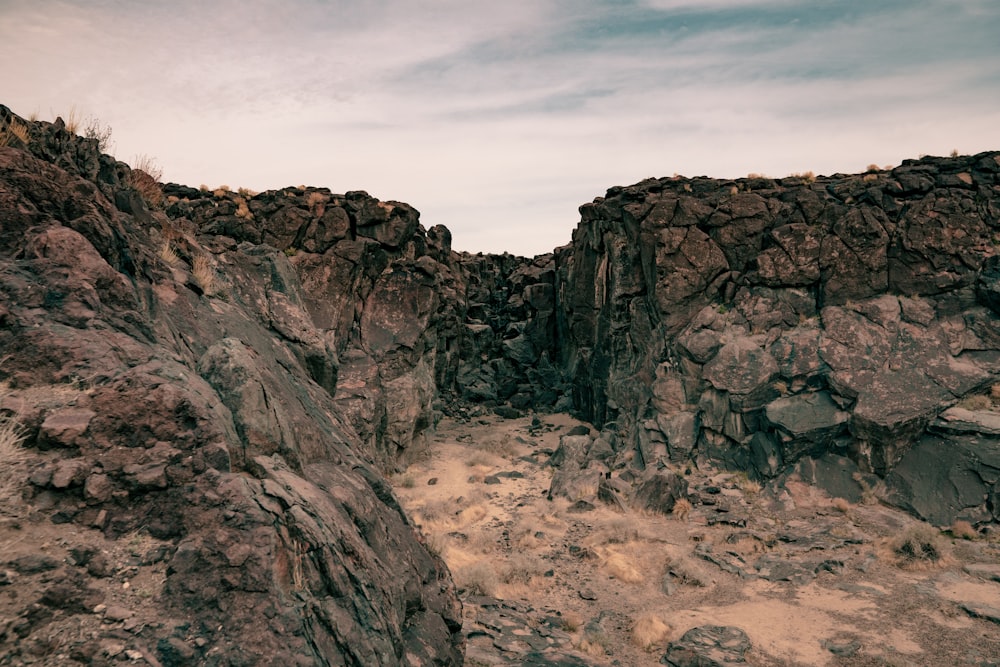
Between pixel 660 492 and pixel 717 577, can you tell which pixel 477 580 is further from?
pixel 660 492

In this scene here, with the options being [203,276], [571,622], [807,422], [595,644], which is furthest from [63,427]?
[807,422]

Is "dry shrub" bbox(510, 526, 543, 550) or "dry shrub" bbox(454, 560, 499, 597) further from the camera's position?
"dry shrub" bbox(510, 526, 543, 550)

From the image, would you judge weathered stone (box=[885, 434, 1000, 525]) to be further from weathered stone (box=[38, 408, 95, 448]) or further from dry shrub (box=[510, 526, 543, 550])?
weathered stone (box=[38, 408, 95, 448])

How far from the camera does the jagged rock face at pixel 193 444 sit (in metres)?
4.44

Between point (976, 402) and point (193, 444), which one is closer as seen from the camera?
point (193, 444)

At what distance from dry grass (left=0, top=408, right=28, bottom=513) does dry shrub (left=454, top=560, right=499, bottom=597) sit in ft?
41.0

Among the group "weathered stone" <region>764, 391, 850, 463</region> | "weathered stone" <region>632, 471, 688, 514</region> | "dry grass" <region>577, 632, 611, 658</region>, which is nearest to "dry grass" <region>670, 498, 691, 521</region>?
"weathered stone" <region>632, 471, 688, 514</region>

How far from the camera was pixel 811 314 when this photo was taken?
2552 centimetres

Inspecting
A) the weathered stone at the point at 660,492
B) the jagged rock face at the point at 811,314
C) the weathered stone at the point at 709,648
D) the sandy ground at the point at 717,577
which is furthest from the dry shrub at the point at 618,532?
the jagged rock face at the point at 811,314

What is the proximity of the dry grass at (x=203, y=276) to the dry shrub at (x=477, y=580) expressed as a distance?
981 centimetres

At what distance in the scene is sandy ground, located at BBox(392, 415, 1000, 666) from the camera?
13008 mm

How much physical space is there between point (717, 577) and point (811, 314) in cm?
1343

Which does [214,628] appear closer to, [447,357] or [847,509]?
[847,509]

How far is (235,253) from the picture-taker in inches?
492
